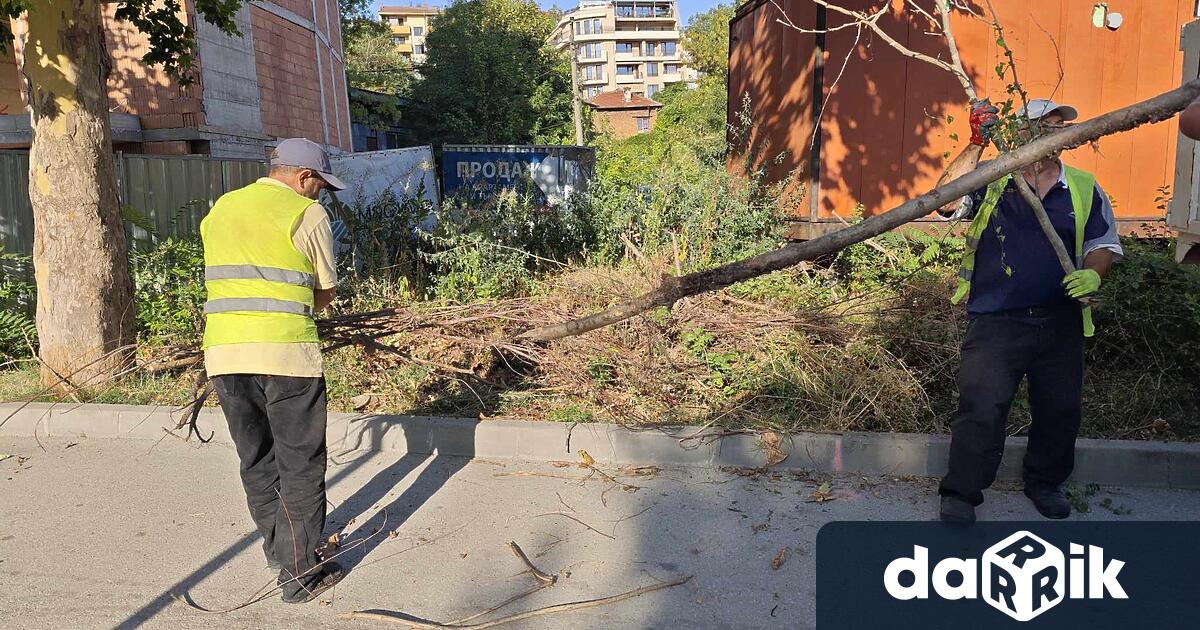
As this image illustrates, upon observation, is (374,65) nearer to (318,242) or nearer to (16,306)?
(16,306)

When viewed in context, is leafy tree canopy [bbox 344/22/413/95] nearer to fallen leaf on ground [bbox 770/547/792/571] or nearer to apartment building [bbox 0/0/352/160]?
apartment building [bbox 0/0/352/160]

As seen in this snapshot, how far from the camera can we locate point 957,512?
12.5ft

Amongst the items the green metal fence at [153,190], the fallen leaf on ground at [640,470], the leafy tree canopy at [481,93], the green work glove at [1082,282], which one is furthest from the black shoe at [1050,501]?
the leafy tree canopy at [481,93]

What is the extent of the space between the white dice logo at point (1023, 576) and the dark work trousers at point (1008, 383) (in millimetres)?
306

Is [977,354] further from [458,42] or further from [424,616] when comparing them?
[458,42]

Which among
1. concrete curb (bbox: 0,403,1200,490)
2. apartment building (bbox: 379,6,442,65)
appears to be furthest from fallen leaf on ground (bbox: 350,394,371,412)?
apartment building (bbox: 379,6,442,65)

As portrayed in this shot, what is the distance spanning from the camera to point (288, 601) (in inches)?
128

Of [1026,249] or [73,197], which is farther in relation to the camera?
[73,197]

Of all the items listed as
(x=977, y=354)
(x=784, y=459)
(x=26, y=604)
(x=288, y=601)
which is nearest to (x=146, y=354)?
(x=26, y=604)

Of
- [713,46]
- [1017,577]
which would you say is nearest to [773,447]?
[1017,577]

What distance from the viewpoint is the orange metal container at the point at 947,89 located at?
750cm

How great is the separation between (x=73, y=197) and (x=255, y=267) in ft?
11.7

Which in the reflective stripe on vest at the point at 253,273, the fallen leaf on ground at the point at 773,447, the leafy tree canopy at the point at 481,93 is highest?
the leafy tree canopy at the point at 481,93

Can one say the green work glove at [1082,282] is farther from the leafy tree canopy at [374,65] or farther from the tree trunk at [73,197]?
the leafy tree canopy at [374,65]
